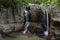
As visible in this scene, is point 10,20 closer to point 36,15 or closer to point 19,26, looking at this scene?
point 19,26

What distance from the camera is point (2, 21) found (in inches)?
259

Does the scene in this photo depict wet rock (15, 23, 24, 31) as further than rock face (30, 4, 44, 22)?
No

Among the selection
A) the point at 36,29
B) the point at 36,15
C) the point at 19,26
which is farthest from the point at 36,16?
the point at 19,26

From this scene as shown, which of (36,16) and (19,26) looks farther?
(36,16)

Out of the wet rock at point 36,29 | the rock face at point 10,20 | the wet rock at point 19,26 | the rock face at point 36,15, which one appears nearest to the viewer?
the rock face at point 10,20

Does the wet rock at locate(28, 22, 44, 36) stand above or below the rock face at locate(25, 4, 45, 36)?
below

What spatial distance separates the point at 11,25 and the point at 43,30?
1595 mm

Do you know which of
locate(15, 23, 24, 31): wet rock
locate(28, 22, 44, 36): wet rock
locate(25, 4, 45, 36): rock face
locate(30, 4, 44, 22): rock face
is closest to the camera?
locate(15, 23, 24, 31): wet rock

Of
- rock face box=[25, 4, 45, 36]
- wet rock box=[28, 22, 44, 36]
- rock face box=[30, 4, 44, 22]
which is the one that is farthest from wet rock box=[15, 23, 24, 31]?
rock face box=[30, 4, 44, 22]

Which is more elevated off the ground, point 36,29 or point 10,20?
point 10,20

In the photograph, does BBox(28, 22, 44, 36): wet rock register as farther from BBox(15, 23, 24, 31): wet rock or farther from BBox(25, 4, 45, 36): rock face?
BBox(15, 23, 24, 31): wet rock

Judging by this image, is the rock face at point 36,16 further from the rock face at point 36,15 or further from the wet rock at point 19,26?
the wet rock at point 19,26

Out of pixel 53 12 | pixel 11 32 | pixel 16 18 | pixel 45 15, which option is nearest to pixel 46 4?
pixel 45 15

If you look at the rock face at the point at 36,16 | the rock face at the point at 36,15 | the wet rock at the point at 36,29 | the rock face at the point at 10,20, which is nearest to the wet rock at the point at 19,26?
the rock face at the point at 10,20
